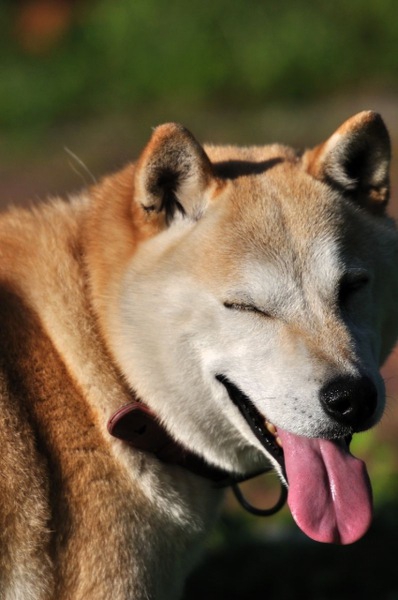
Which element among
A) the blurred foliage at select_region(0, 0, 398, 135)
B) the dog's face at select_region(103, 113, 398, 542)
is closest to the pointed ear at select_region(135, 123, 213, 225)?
the dog's face at select_region(103, 113, 398, 542)

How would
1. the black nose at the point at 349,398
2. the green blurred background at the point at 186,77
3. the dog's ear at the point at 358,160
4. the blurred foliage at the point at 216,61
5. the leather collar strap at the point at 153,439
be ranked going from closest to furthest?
the black nose at the point at 349,398 < the leather collar strap at the point at 153,439 < the dog's ear at the point at 358,160 < the green blurred background at the point at 186,77 < the blurred foliage at the point at 216,61

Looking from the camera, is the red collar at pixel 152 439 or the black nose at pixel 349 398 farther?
the red collar at pixel 152 439

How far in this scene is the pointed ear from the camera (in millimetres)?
3023

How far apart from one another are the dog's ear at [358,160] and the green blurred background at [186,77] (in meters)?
7.24

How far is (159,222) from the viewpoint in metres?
3.20

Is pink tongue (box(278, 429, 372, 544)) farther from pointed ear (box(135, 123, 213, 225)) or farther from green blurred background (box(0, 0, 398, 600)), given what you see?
green blurred background (box(0, 0, 398, 600))

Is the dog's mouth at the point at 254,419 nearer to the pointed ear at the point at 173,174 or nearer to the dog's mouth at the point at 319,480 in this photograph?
the dog's mouth at the point at 319,480

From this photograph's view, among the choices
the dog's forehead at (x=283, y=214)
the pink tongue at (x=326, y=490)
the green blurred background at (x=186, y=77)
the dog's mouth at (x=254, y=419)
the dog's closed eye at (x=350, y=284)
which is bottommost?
the green blurred background at (x=186, y=77)

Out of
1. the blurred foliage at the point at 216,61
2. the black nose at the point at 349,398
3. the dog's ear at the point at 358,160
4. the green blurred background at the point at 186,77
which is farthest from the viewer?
the blurred foliage at the point at 216,61

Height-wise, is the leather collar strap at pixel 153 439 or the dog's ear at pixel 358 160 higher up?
the dog's ear at pixel 358 160

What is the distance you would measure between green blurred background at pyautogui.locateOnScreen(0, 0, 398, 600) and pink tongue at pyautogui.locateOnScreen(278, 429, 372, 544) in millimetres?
7652

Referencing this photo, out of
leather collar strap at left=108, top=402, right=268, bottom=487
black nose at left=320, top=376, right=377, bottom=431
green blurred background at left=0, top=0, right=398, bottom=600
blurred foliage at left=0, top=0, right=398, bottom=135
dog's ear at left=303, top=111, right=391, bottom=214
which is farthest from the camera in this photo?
blurred foliage at left=0, top=0, right=398, bottom=135

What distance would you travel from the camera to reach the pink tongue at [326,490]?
118 inches

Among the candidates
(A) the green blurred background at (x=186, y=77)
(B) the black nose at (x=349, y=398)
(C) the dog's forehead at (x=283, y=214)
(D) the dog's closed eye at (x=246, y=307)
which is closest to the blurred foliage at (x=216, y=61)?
(A) the green blurred background at (x=186, y=77)
